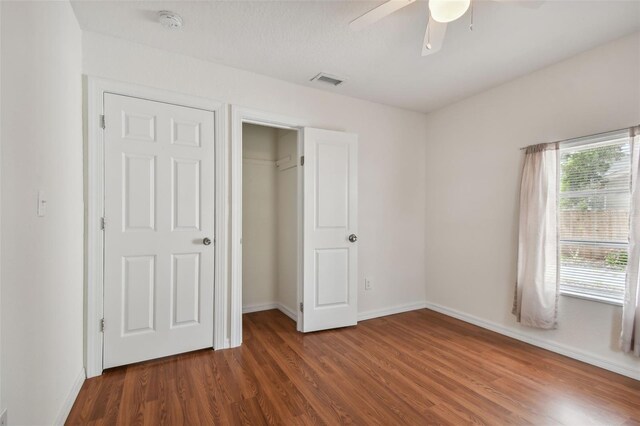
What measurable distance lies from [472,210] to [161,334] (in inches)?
134

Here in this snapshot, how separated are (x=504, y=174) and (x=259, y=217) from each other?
2899 mm

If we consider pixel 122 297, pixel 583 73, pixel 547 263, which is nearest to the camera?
pixel 122 297

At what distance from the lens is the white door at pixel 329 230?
309cm

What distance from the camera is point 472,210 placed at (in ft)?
11.3

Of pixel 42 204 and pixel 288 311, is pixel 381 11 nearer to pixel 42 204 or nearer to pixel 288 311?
pixel 42 204

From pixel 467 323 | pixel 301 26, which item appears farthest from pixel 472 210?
pixel 301 26

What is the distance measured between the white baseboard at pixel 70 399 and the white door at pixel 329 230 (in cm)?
180

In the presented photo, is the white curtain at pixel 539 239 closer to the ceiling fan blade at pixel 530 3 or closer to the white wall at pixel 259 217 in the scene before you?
the ceiling fan blade at pixel 530 3

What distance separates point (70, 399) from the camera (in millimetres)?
1824

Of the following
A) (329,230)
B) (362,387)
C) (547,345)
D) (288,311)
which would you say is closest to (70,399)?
(362,387)

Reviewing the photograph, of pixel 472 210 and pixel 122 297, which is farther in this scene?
pixel 472 210

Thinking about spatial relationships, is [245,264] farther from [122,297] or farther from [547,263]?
[547,263]

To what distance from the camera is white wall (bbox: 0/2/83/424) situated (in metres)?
1.15

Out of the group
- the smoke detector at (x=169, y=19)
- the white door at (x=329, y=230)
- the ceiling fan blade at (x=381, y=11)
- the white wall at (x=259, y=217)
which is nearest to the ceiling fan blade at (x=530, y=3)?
the ceiling fan blade at (x=381, y=11)
